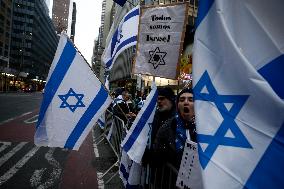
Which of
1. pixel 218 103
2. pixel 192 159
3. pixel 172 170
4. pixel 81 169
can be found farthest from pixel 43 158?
pixel 218 103

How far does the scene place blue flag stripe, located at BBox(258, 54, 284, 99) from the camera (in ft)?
5.71

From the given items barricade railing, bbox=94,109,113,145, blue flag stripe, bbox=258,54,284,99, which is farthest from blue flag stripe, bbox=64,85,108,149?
barricade railing, bbox=94,109,113,145

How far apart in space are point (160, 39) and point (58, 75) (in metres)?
1.51

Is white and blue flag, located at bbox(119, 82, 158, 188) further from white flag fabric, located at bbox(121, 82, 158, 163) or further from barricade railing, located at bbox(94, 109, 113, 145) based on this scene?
barricade railing, located at bbox(94, 109, 113, 145)

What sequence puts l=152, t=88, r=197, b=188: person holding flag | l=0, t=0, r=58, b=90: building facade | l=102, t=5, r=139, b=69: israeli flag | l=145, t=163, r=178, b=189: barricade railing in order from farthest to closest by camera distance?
l=0, t=0, r=58, b=90: building facade
l=102, t=5, r=139, b=69: israeli flag
l=145, t=163, r=178, b=189: barricade railing
l=152, t=88, r=197, b=188: person holding flag

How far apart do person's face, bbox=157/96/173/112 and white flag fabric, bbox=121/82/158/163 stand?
6 cm

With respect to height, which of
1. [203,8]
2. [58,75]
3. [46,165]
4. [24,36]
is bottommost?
[46,165]

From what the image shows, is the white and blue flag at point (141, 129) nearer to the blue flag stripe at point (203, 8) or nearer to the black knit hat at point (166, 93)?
the black knit hat at point (166, 93)

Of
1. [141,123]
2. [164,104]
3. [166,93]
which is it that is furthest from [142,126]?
[166,93]

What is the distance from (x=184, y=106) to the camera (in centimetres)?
389

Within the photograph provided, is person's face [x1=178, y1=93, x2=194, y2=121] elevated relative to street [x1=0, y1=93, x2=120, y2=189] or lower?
elevated

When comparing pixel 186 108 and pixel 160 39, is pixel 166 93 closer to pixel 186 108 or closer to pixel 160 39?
pixel 186 108

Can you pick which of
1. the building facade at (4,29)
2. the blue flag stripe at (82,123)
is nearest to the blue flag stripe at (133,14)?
the blue flag stripe at (82,123)

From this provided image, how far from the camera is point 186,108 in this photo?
388 centimetres
